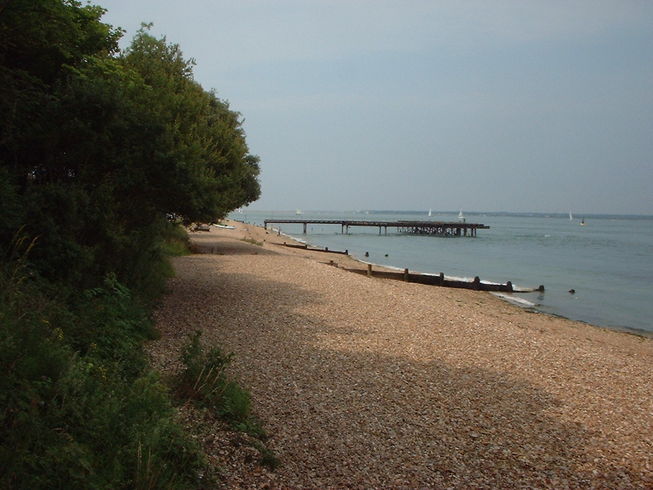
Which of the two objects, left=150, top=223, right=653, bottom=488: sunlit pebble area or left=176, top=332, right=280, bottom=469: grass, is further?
left=176, top=332, right=280, bottom=469: grass

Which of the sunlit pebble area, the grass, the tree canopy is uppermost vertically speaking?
the tree canopy

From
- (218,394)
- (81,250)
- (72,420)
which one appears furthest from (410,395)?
(81,250)

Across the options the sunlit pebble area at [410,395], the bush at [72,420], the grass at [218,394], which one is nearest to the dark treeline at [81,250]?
the bush at [72,420]

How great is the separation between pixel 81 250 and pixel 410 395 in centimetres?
539

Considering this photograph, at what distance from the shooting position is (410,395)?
22.7 ft

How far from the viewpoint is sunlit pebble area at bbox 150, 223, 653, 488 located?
510cm

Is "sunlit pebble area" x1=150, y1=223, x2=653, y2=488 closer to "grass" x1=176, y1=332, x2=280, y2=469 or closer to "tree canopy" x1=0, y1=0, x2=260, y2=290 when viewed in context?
"grass" x1=176, y1=332, x2=280, y2=469

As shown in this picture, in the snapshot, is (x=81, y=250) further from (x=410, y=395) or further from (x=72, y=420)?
(x=410, y=395)

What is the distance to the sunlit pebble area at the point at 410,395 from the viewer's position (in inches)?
201

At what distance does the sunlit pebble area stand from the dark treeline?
Answer: 2.85 feet

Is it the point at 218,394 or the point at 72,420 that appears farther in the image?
the point at 218,394

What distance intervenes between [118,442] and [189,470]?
666mm

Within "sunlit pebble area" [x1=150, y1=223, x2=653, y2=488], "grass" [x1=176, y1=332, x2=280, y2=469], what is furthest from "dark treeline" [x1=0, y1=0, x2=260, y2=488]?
"sunlit pebble area" [x1=150, y1=223, x2=653, y2=488]

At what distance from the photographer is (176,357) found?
7.21 metres
